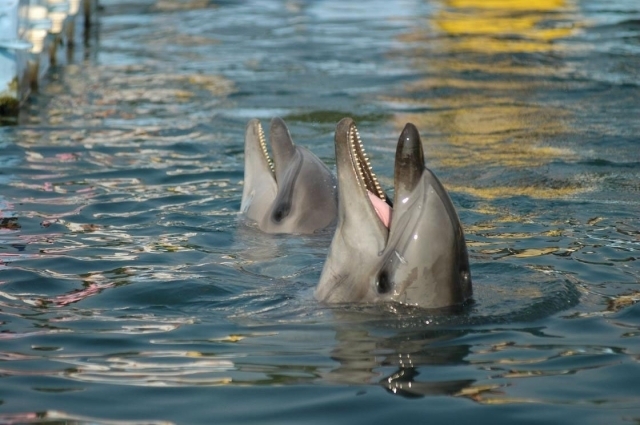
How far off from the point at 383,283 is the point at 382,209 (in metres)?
0.35

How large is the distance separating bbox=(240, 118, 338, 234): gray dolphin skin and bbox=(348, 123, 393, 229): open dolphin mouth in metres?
1.88

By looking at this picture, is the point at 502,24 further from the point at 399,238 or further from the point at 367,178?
the point at 399,238

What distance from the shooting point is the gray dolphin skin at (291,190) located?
7594 mm

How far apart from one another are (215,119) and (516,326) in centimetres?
730

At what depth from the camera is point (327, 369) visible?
197 inches

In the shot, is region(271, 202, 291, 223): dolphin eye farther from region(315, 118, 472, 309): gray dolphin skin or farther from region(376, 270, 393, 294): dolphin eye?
region(376, 270, 393, 294): dolphin eye

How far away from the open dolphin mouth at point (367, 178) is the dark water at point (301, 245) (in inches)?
18.2

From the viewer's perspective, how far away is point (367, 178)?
562 cm

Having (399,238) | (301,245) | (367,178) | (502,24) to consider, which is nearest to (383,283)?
(399,238)

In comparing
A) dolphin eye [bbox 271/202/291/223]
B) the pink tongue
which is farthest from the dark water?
the pink tongue

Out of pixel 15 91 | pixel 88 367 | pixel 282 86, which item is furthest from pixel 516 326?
pixel 282 86

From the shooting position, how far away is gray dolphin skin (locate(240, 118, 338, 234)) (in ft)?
24.9

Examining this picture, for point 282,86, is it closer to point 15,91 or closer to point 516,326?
point 15,91

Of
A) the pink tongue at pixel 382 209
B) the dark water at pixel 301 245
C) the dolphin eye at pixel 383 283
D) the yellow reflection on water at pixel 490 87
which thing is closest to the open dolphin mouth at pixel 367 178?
the pink tongue at pixel 382 209
